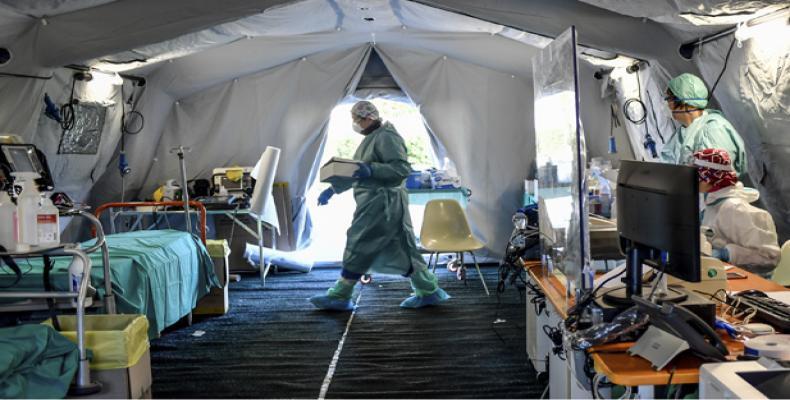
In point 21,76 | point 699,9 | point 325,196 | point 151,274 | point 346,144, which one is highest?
point 699,9

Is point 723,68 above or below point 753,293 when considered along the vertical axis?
above

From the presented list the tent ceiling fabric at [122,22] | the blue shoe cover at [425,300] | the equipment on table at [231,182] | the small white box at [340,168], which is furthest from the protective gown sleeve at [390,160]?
the equipment on table at [231,182]

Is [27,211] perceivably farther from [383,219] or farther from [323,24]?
[323,24]

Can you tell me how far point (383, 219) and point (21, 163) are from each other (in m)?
2.26

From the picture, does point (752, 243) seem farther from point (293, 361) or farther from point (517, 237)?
point (293, 361)

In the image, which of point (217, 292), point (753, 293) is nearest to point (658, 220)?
point (753, 293)

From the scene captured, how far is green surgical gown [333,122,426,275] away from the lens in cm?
411

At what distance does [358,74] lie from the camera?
584 centimetres

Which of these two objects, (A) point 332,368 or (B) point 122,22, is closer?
(A) point 332,368

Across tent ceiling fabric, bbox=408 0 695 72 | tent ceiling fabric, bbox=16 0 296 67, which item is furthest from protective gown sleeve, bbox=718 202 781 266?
tent ceiling fabric, bbox=16 0 296 67

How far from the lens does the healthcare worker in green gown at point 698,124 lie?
3236 mm

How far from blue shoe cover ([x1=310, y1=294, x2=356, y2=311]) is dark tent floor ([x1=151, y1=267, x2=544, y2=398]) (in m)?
0.05

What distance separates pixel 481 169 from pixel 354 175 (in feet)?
Answer: 7.16

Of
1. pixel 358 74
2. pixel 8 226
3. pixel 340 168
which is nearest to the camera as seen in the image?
pixel 8 226
